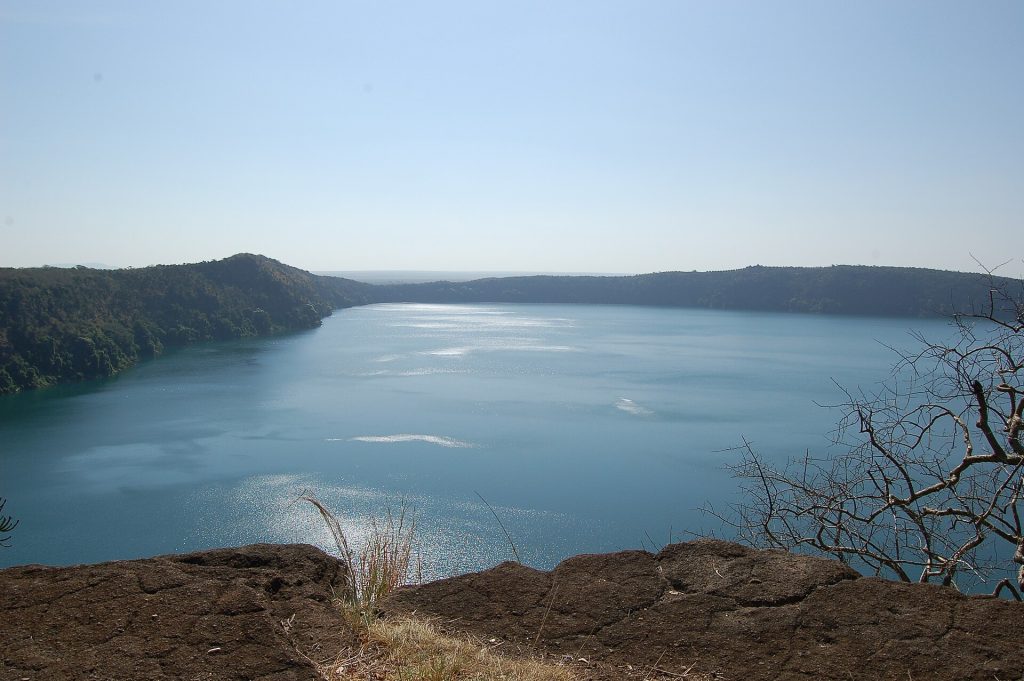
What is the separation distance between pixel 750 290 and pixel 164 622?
118 meters

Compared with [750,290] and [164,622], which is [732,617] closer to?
[164,622]

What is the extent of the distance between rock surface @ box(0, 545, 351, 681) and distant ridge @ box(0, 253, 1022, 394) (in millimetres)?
4515

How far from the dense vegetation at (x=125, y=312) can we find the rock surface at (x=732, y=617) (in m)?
51.3

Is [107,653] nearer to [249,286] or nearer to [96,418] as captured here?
[96,418]

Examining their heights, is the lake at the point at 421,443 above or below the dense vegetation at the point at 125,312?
below

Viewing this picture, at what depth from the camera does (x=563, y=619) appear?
2822mm

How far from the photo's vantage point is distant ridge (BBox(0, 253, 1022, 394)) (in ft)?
162

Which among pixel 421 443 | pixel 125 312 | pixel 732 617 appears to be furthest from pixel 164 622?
pixel 125 312

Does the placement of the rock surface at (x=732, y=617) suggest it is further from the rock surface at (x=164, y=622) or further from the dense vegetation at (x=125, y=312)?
the dense vegetation at (x=125, y=312)

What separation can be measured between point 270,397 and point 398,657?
43.9 meters

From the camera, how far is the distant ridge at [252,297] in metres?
49.3

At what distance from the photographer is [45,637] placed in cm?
235

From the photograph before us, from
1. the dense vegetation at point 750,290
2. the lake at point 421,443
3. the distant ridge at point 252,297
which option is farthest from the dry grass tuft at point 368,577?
the dense vegetation at point 750,290

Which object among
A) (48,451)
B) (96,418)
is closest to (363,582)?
(48,451)
